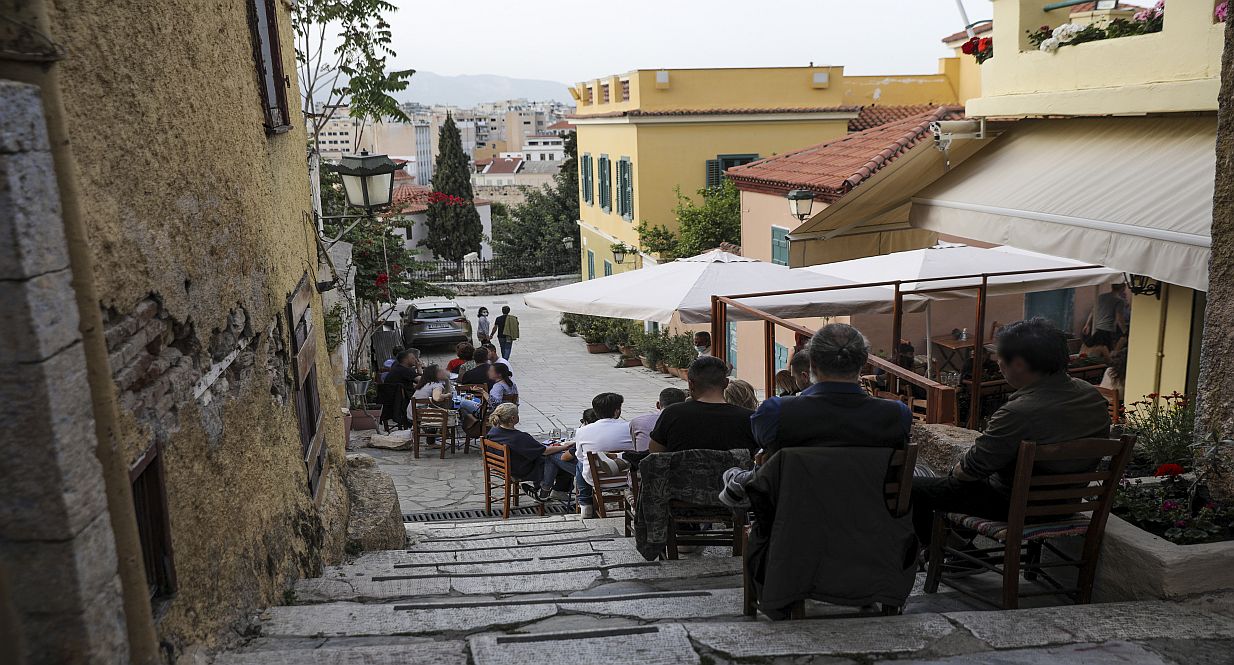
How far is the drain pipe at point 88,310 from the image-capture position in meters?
2.38

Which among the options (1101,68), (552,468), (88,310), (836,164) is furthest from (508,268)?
(88,310)

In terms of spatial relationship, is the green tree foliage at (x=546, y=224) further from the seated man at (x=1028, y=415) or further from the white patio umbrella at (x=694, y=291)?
the seated man at (x=1028, y=415)

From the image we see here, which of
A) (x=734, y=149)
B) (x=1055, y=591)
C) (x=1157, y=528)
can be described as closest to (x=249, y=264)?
(x=1055, y=591)

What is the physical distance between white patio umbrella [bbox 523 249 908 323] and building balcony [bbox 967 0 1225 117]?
1.98 metres

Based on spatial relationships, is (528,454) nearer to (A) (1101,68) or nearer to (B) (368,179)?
(B) (368,179)

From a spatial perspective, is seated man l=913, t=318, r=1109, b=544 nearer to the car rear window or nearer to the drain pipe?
the drain pipe

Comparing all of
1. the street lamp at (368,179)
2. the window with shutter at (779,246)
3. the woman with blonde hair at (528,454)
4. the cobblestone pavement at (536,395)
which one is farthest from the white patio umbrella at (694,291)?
the window with shutter at (779,246)

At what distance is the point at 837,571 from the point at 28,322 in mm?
2653

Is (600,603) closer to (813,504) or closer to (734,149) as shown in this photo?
(813,504)

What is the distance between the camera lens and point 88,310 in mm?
2594

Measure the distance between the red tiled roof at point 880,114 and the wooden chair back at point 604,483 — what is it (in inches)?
704

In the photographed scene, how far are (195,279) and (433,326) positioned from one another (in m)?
20.8

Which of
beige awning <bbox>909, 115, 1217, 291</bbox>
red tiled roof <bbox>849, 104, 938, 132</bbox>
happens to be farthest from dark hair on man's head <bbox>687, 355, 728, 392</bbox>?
red tiled roof <bbox>849, 104, 938, 132</bbox>

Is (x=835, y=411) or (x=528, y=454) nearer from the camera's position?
(x=835, y=411)
